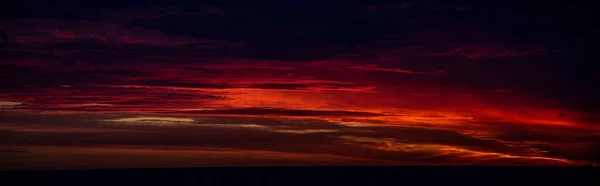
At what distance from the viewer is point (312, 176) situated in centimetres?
2489

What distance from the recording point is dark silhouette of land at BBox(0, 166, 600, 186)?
22.9 metres

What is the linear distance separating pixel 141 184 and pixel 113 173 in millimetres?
2590

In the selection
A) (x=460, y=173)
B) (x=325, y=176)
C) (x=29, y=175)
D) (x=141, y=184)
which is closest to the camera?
(x=141, y=184)

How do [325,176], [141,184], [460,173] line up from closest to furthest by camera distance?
[141,184] → [325,176] → [460,173]

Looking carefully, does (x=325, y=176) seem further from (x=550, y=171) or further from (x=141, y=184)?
(x=550, y=171)

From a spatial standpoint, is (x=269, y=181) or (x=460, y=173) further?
(x=460, y=173)

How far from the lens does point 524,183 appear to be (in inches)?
950

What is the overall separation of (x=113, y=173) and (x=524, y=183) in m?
12.3

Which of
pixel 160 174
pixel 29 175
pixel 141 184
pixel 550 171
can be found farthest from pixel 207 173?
pixel 550 171

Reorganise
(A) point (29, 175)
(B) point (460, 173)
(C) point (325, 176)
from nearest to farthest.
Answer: (A) point (29, 175) → (C) point (325, 176) → (B) point (460, 173)

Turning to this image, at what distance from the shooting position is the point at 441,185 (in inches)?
917

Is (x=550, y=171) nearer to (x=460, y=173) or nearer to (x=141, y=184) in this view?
(x=460, y=173)

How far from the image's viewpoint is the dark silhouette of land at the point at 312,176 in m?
22.9

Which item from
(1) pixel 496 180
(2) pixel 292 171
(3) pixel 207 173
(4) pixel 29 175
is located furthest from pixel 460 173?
(4) pixel 29 175
